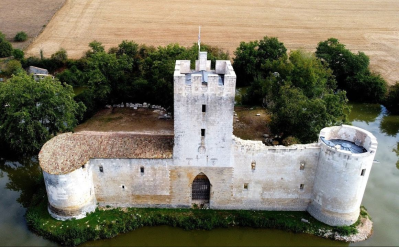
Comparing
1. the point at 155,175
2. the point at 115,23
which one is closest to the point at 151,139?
the point at 155,175

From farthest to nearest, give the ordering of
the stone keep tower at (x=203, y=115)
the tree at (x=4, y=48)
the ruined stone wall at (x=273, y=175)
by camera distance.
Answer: the tree at (x=4, y=48) → the ruined stone wall at (x=273, y=175) → the stone keep tower at (x=203, y=115)

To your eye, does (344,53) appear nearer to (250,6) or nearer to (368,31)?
(368,31)

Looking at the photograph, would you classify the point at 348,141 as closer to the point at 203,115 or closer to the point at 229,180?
the point at 229,180

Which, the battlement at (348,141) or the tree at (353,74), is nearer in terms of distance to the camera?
the battlement at (348,141)

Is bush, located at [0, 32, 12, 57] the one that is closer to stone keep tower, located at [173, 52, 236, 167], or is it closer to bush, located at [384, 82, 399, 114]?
stone keep tower, located at [173, 52, 236, 167]

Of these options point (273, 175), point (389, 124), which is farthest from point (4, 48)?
point (389, 124)

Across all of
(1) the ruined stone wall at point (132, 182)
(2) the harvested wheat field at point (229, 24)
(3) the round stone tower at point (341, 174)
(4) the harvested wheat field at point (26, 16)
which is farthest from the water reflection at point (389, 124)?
(4) the harvested wheat field at point (26, 16)

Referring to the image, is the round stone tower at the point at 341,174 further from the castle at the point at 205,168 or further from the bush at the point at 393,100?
the bush at the point at 393,100
